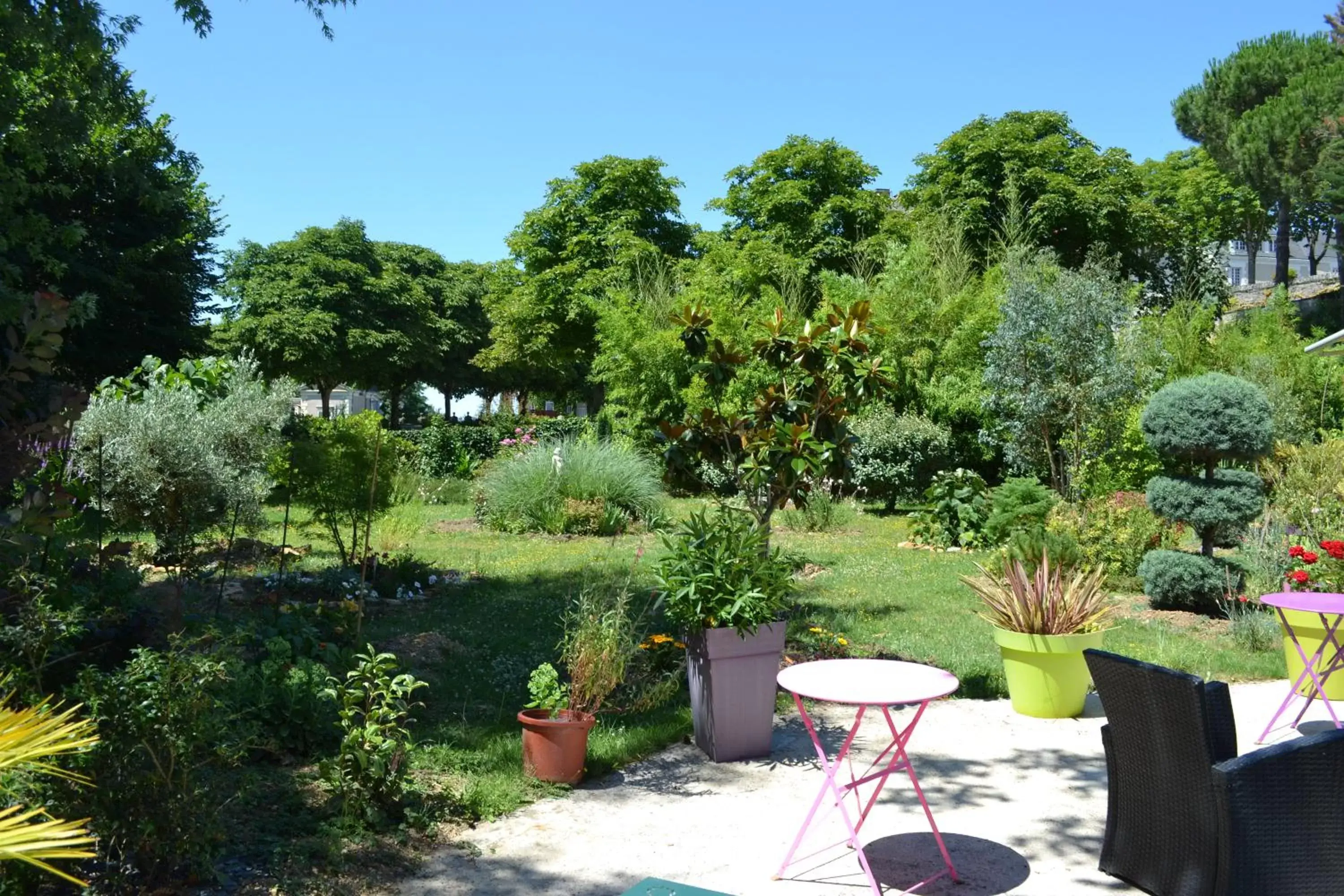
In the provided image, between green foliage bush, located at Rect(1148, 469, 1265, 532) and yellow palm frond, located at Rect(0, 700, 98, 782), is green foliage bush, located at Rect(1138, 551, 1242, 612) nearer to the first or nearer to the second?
green foliage bush, located at Rect(1148, 469, 1265, 532)

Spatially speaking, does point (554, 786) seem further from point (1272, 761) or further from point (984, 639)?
point (984, 639)

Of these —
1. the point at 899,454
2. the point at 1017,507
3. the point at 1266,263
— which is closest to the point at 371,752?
the point at 1017,507

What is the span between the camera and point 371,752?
420 centimetres

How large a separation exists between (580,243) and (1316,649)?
2448 centimetres

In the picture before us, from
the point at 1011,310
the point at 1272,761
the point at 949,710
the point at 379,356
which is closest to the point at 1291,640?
the point at 949,710

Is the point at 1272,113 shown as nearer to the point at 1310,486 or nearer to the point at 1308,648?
the point at 1310,486

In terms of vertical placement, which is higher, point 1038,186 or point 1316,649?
point 1038,186

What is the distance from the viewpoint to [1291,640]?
20.1ft

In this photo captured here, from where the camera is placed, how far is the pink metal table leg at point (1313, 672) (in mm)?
5527

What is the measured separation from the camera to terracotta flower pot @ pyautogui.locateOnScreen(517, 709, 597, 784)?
190 inches

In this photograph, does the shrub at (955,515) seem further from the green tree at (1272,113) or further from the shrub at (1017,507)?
the green tree at (1272,113)

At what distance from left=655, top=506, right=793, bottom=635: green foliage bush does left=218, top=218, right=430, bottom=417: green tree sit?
2806cm

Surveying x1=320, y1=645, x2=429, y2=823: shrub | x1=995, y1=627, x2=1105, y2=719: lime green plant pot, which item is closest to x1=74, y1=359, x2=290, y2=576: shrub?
x1=320, y1=645, x2=429, y2=823: shrub

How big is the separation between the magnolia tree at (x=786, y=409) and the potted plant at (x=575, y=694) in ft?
4.10
